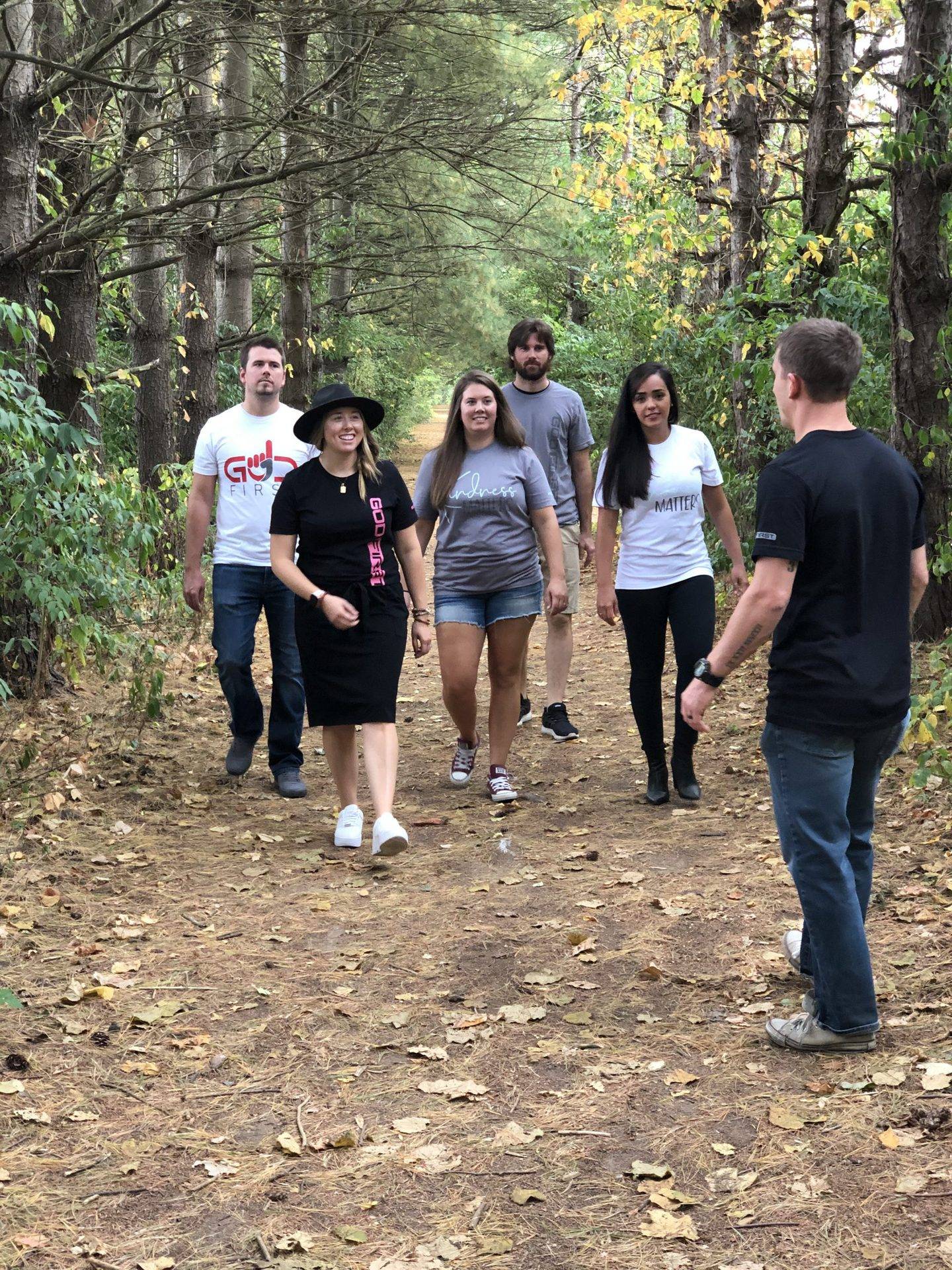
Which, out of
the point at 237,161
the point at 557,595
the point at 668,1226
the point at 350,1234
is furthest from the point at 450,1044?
the point at 237,161

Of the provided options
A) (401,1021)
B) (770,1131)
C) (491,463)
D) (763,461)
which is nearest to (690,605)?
(491,463)

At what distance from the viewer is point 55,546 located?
6770mm

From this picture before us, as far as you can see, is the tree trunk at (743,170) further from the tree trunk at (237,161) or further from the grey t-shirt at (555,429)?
the tree trunk at (237,161)

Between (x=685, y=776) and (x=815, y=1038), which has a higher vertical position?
(x=685, y=776)

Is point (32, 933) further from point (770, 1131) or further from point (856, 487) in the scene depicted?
point (856, 487)

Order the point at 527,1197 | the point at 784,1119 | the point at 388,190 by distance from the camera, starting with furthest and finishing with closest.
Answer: the point at 388,190 < the point at 784,1119 < the point at 527,1197

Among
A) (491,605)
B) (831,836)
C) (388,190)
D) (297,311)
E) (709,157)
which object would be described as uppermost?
(709,157)

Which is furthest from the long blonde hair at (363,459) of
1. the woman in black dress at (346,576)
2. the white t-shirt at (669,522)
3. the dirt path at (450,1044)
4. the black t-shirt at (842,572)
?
the black t-shirt at (842,572)

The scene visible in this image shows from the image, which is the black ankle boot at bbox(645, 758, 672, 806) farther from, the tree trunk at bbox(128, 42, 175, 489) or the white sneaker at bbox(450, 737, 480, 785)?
the tree trunk at bbox(128, 42, 175, 489)

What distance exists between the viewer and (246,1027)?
4.41 m

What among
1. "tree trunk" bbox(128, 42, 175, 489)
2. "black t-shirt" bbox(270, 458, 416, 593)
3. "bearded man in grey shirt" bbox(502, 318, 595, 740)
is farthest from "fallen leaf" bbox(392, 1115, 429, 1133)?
"tree trunk" bbox(128, 42, 175, 489)

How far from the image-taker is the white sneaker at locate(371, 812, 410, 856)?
19.3ft

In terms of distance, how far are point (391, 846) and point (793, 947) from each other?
1.98 meters

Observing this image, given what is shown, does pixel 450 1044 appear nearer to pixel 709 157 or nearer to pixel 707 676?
pixel 707 676
